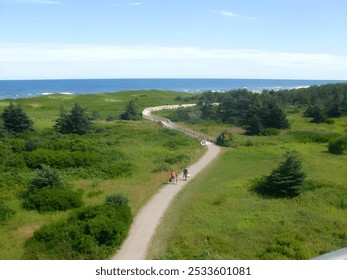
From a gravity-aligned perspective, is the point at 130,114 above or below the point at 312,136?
above

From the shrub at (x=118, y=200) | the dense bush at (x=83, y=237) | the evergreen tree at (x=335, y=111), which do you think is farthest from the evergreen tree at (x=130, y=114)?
the dense bush at (x=83, y=237)

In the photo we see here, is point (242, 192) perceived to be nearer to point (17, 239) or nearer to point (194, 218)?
point (194, 218)

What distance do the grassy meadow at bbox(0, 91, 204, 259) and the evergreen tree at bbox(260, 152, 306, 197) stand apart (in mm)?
7238

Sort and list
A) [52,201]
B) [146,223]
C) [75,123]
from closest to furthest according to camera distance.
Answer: [146,223] → [52,201] → [75,123]

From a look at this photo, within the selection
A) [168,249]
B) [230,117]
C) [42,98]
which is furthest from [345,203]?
[42,98]

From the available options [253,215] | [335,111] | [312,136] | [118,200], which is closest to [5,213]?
[118,200]

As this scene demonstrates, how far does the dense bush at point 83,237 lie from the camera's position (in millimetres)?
15008

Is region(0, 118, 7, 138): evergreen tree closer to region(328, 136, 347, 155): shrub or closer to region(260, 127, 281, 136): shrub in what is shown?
region(260, 127, 281, 136): shrub

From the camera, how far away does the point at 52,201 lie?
2108cm

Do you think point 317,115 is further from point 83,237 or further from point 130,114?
point 83,237

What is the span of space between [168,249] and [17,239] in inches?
271

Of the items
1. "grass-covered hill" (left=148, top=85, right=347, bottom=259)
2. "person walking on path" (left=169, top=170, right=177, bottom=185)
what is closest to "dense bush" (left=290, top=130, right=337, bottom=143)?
"grass-covered hill" (left=148, top=85, right=347, bottom=259)

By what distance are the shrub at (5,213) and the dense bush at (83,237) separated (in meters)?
3.59

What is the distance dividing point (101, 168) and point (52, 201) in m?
9.35
